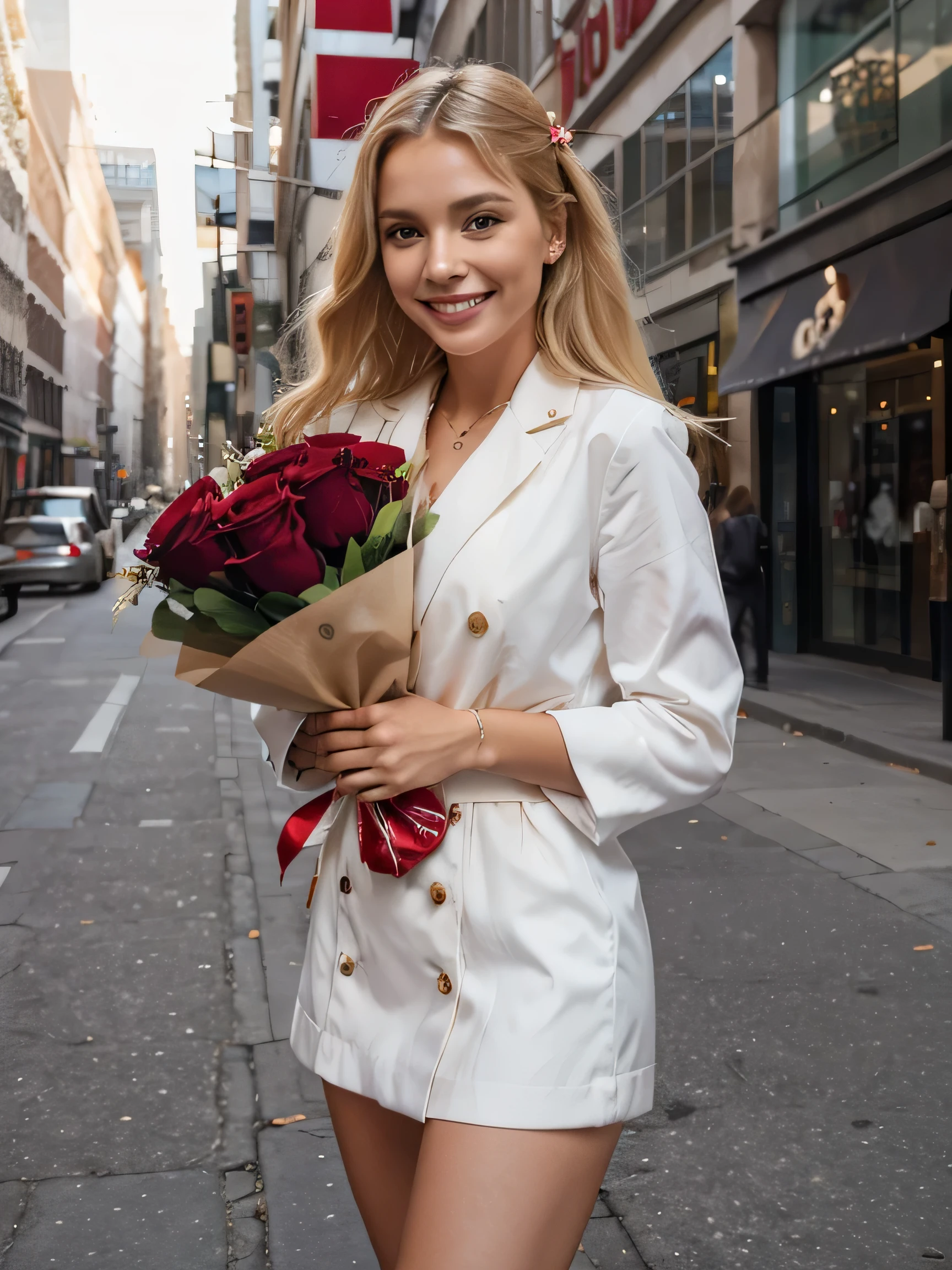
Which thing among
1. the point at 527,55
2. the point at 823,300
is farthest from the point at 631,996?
the point at 527,55

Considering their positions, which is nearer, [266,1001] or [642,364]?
[642,364]

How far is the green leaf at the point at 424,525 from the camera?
1.51 m

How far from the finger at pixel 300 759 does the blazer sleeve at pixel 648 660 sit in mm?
309

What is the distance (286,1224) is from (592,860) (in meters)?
2.03

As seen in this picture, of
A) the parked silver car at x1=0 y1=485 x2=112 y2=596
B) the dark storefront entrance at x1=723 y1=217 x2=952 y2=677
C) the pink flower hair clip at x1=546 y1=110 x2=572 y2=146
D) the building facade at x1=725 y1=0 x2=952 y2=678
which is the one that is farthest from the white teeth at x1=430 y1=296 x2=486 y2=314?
the parked silver car at x1=0 y1=485 x2=112 y2=596

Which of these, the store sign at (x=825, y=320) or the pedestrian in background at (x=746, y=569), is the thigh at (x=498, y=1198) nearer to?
the pedestrian in background at (x=746, y=569)

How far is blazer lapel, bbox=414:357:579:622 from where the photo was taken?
1656mm

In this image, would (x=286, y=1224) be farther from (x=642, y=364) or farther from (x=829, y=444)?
(x=829, y=444)

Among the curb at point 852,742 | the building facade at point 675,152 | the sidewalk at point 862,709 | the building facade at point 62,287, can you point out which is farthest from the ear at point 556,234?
the building facade at point 62,287

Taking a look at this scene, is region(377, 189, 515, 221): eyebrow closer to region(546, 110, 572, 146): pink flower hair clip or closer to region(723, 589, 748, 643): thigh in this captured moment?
region(546, 110, 572, 146): pink flower hair clip

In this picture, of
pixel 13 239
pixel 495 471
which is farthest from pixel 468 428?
pixel 13 239

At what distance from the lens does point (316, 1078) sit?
408 cm

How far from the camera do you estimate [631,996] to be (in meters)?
1.60

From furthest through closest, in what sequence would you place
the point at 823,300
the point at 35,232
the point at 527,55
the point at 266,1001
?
the point at 35,232 < the point at 527,55 < the point at 823,300 < the point at 266,1001
